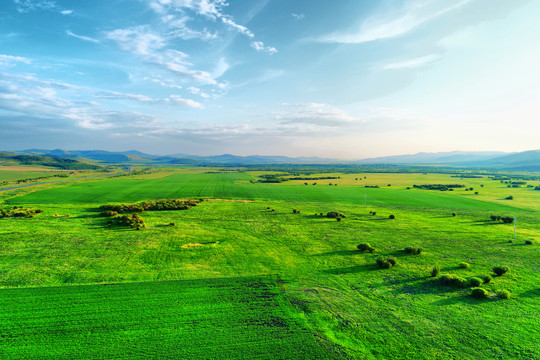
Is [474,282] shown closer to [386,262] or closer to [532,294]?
[532,294]

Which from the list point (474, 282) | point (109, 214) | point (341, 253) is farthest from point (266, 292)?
point (109, 214)

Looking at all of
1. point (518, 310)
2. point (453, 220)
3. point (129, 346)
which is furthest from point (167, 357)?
point (453, 220)

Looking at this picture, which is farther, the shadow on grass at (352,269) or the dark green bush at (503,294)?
the shadow on grass at (352,269)

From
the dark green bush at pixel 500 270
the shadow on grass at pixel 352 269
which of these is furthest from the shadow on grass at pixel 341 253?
the dark green bush at pixel 500 270

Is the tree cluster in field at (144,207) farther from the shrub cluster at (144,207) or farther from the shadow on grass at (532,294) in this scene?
the shadow on grass at (532,294)

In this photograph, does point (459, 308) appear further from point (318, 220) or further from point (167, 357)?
point (318, 220)

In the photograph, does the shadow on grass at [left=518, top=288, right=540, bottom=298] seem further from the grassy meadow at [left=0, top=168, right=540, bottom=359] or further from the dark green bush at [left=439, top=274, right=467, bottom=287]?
the dark green bush at [left=439, top=274, right=467, bottom=287]
